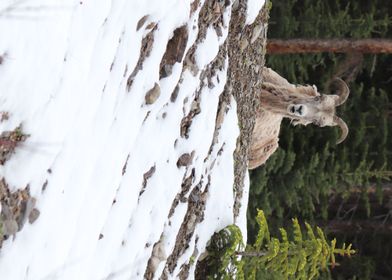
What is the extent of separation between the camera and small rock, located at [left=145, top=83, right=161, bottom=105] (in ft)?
10.3

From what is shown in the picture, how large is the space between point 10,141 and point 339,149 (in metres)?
8.30

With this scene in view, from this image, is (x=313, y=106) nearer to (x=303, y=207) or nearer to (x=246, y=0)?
(x=246, y=0)

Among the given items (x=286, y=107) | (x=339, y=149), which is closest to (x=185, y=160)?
(x=286, y=107)

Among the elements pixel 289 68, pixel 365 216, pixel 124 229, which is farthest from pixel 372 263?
pixel 124 229

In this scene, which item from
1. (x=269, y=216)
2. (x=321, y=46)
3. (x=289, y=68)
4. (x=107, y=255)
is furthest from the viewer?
(x=269, y=216)

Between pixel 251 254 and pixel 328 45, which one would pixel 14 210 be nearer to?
pixel 251 254

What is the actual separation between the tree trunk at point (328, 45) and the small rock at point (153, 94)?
545cm

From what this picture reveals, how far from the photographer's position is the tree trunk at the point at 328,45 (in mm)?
8461

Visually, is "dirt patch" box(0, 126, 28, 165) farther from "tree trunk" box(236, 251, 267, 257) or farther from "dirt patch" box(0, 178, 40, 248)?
"tree trunk" box(236, 251, 267, 257)

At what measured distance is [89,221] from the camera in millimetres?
2818

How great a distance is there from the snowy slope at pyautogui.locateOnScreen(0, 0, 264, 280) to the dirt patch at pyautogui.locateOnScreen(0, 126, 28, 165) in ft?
0.05

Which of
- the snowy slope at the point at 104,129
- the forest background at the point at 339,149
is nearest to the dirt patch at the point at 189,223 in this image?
the snowy slope at the point at 104,129

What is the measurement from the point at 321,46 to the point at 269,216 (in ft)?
9.61

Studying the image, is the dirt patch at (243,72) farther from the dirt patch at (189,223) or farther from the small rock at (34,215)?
the small rock at (34,215)
